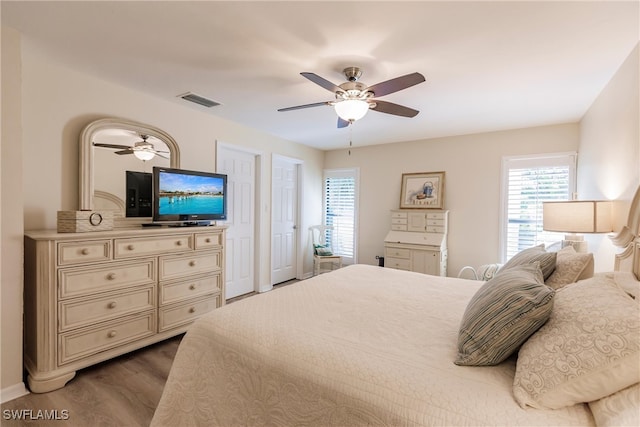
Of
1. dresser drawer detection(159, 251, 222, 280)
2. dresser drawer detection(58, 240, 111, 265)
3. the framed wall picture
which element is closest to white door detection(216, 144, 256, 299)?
dresser drawer detection(159, 251, 222, 280)

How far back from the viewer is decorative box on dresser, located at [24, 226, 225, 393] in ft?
→ 6.68

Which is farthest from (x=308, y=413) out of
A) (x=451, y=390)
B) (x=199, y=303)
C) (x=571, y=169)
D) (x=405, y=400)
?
(x=571, y=169)

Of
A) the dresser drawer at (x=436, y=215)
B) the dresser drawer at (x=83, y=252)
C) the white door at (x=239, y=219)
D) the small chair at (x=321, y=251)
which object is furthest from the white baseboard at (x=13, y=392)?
the dresser drawer at (x=436, y=215)

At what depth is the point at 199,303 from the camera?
302cm

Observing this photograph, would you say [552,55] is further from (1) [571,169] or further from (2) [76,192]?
(2) [76,192]

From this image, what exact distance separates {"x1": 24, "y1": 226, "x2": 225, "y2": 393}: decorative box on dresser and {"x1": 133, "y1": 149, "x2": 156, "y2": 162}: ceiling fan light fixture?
0.85m

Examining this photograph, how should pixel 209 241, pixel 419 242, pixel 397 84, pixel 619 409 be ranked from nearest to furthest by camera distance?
1. pixel 619 409
2. pixel 397 84
3. pixel 209 241
4. pixel 419 242

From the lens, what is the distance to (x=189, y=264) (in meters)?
2.91

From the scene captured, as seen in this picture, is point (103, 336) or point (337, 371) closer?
point (337, 371)

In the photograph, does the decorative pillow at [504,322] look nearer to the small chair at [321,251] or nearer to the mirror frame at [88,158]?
the mirror frame at [88,158]

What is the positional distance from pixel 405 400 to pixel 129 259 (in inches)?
94.6

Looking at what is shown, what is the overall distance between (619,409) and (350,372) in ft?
2.49

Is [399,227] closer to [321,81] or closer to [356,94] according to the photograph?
[356,94]

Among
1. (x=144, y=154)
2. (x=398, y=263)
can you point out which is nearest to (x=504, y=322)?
(x=144, y=154)
